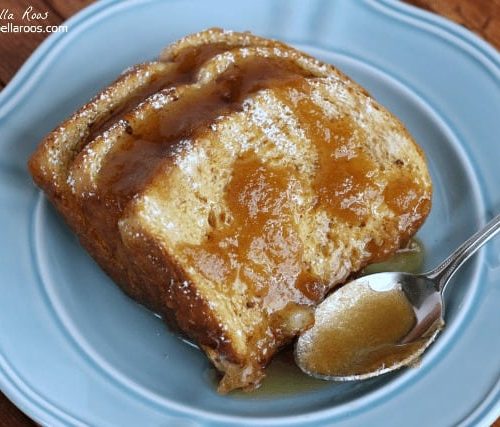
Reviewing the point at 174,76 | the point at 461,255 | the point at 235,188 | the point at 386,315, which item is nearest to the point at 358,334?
the point at 386,315

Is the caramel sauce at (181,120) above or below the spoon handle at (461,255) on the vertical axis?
above

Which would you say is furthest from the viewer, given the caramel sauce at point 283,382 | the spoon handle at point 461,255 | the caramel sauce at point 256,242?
the spoon handle at point 461,255

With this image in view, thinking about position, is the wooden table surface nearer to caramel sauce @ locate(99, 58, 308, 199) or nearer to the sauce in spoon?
caramel sauce @ locate(99, 58, 308, 199)

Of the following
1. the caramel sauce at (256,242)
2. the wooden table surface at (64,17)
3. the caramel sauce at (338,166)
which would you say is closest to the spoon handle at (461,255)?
the caramel sauce at (338,166)

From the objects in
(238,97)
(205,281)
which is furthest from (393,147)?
(205,281)

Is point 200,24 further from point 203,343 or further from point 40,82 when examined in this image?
point 203,343

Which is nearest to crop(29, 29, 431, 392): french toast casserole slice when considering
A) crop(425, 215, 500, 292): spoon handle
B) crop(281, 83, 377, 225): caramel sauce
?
crop(281, 83, 377, 225): caramel sauce

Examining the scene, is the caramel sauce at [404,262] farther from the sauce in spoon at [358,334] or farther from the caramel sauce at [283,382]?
the caramel sauce at [283,382]
